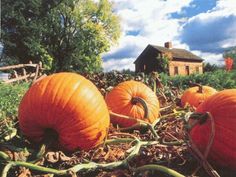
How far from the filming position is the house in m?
63.5

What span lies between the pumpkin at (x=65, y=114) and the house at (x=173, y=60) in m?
58.9

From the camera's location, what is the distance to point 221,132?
2.83 meters

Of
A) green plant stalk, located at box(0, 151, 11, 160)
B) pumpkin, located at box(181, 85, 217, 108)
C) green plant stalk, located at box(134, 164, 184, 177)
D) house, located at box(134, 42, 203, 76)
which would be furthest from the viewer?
house, located at box(134, 42, 203, 76)

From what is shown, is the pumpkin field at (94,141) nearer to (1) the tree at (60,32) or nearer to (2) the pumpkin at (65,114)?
(2) the pumpkin at (65,114)

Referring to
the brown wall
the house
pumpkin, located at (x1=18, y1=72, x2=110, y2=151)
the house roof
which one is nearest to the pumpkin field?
pumpkin, located at (x1=18, y1=72, x2=110, y2=151)

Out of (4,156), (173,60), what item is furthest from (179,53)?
(4,156)

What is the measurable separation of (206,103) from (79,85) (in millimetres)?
835

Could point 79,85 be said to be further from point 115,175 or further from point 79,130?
point 115,175

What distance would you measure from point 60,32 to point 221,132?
51.7m

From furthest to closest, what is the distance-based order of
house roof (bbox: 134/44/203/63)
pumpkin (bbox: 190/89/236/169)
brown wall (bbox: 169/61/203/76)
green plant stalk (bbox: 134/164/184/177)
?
1. house roof (bbox: 134/44/203/63)
2. brown wall (bbox: 169/61/203/76)
3. pumpkin (bbox: 190/89/236/169)
4. green plant stalk (bbox: 134/164/184/177)

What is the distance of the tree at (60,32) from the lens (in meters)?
47.0

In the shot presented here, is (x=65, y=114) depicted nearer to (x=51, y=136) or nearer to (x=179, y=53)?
(x=51, y=136)

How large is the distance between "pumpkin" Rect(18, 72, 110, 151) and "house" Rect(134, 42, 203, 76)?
5888cm

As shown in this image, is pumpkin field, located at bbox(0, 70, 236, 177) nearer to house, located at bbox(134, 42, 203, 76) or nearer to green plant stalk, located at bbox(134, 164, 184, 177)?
green plant stalk, located at bbox(134, 164, 184, 177)
